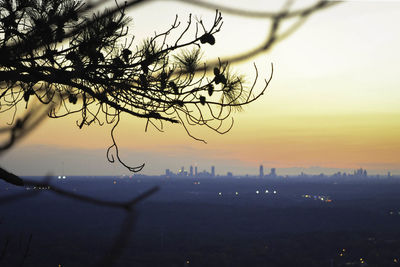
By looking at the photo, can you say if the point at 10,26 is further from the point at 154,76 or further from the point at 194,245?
the point at 194,245

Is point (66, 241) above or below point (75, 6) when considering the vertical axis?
below

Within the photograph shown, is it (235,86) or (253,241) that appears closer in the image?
(235,86)

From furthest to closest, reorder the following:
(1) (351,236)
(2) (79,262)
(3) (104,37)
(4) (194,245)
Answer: (1) (351,236), (4) (194,245), (2) (79,262), (3) (104,37)

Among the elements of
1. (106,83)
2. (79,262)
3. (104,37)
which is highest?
(104,37)

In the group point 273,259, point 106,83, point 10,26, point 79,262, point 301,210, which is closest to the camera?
point 10,26

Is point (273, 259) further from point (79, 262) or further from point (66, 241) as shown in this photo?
point (66, 241)

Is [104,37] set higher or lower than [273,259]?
higher

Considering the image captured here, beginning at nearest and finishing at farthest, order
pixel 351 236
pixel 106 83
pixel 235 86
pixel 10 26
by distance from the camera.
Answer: pixel 10 26
pixel 106 83
pixel 235 86
pixel 351 236

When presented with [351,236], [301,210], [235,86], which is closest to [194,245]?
[351,236]

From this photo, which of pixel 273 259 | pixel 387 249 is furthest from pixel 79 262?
pixel 387 249
